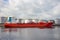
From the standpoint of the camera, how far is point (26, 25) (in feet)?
336

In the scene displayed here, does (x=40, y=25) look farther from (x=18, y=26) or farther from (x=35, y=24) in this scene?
(x=18, y=26)

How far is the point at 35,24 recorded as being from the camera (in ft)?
335

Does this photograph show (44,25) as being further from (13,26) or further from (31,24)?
(13,26)

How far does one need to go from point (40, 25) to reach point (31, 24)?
5.83 meters

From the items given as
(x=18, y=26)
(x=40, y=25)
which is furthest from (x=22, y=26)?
(x=40, y=25)

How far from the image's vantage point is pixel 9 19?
12062 cm

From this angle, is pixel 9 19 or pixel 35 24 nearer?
pixel 35 24

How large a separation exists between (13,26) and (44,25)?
19.6 m

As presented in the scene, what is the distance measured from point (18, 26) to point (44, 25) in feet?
53.8

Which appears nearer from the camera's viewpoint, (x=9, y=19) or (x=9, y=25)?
(x=9, y=25)

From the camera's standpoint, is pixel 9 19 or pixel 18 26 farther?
pixel 9 19

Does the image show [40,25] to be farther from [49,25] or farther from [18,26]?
[18,26]

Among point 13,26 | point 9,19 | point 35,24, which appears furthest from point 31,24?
point 9,19

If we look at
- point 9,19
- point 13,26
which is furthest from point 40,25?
point 9,19
